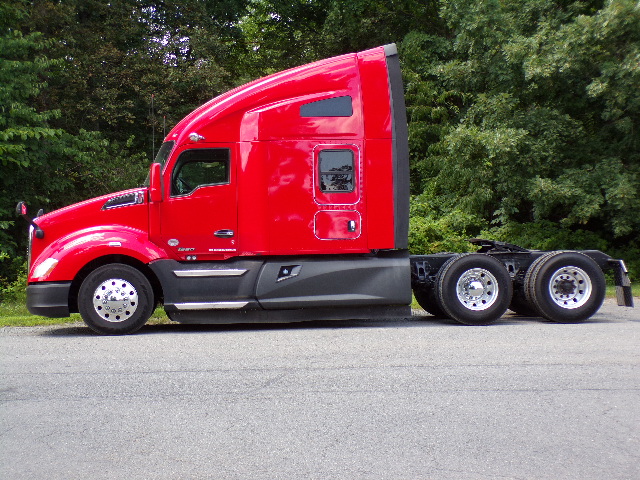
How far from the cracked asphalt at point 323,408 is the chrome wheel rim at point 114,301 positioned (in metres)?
0.75

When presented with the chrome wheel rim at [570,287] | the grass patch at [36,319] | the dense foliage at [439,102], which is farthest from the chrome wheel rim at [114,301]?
the dense foliage at [439,102]

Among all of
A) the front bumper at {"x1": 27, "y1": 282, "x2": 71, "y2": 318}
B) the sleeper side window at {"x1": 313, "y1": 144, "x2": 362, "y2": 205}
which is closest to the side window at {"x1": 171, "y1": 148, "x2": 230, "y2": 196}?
the sleeper side window at {"x1": 313, "y1": 144, "x2": 362, "y2": 205}

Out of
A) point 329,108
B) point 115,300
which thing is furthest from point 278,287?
point 329,108

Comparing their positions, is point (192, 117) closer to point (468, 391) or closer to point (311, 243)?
point (311, 243)

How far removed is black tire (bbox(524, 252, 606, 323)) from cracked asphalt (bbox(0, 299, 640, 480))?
4.77ft

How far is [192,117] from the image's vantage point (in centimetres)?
1003

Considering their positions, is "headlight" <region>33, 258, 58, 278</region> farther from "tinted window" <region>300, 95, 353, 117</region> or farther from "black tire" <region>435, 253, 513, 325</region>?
"black tire" <region>435, 253, 513, 325</region>

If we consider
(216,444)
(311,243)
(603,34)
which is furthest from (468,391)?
(603,34)

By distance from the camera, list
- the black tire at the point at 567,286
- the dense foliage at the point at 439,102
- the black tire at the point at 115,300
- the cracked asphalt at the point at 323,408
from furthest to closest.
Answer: the dense foliage at the point at 439,102, the black tire at the point at 567,286, the black tire at the point at 115,300, the cracked asphalt at the point at 323,408

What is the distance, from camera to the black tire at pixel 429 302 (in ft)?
34.9

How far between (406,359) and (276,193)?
130 inches

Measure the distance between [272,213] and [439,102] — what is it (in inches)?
514

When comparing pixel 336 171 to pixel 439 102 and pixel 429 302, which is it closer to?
pixel 429 302

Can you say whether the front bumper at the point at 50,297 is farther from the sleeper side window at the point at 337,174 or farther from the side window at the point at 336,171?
the side window at the point at 336,171
